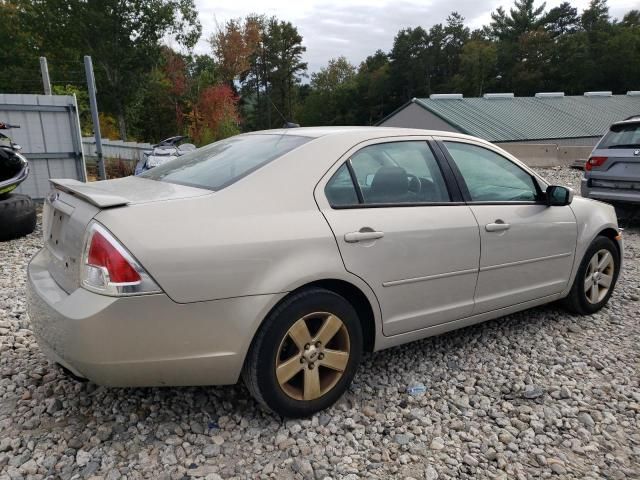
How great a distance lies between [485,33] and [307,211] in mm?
79156

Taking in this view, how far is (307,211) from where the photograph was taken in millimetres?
2453

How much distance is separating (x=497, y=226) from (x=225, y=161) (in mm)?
1803

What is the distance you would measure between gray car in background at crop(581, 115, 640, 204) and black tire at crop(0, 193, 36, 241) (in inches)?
313

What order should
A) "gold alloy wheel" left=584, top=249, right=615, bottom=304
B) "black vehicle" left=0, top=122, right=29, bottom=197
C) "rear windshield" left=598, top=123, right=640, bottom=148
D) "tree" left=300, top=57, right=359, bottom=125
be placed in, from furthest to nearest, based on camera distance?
"tree" left=300, top=57, right=359, bottom=125 < "rear windshield" left=598, top=123, right=640, bottom=148 < "black vehicle" left=0, top=122, right=29, bottom=197 < "gold alloy wheel" left=584, top=249, right=615, bottom=304

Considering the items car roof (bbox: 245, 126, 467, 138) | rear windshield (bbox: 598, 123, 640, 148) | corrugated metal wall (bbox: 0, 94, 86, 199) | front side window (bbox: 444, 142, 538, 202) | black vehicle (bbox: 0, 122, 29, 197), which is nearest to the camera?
car roof (bbox: 245, 126, 467, 138)

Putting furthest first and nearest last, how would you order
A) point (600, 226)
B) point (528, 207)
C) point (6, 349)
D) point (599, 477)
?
point (600, 226) < point (528, 207) < point (6, 349) < point (599, 477)

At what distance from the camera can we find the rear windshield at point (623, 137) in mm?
6832

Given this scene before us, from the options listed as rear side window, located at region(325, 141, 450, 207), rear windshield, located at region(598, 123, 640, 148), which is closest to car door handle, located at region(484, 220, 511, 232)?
rear side window, located at region(325, 141, 450, 207)

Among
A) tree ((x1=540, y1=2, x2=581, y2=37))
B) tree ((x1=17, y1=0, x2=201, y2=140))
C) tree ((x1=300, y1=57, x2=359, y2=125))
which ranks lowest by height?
tree ((x1=300, y1=57, x2=359, y2=125))

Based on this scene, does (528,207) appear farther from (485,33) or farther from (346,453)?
(485,33)

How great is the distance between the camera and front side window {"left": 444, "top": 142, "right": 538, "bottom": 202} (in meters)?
3.23

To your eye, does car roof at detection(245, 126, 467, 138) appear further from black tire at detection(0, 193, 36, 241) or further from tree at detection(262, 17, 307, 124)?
tree at detection(262, 17, 307, 124)

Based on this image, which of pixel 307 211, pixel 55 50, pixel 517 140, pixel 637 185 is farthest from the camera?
pixel 55 50

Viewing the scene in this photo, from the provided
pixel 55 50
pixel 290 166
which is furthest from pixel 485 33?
→ pixel 290 166
